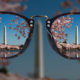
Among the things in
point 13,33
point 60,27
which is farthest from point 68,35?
point 13,33

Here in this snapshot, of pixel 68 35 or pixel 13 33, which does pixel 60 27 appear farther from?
pixel 13 33

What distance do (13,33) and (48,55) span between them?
0.46ft

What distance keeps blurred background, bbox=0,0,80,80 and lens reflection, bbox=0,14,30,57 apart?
1.3 inches

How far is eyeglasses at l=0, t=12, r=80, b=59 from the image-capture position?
2.19ft

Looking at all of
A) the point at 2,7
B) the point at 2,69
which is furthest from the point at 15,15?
the point at 2,69

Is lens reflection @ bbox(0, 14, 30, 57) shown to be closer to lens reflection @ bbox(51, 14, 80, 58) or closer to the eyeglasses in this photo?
the eyeglasses

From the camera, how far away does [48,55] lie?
64 centimetres

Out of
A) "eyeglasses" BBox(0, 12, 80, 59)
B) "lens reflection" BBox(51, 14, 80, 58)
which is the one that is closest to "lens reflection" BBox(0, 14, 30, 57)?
"eyeglasses" BBox(0, 12, 80, 59)

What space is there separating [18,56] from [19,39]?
56mm

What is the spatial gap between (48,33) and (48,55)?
81mm

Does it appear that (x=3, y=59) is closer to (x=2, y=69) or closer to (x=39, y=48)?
(x=2, y=69)

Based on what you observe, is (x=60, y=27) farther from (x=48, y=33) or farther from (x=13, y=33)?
(x=13, y=33)

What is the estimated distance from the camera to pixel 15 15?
680mm

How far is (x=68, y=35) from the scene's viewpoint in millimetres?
671
